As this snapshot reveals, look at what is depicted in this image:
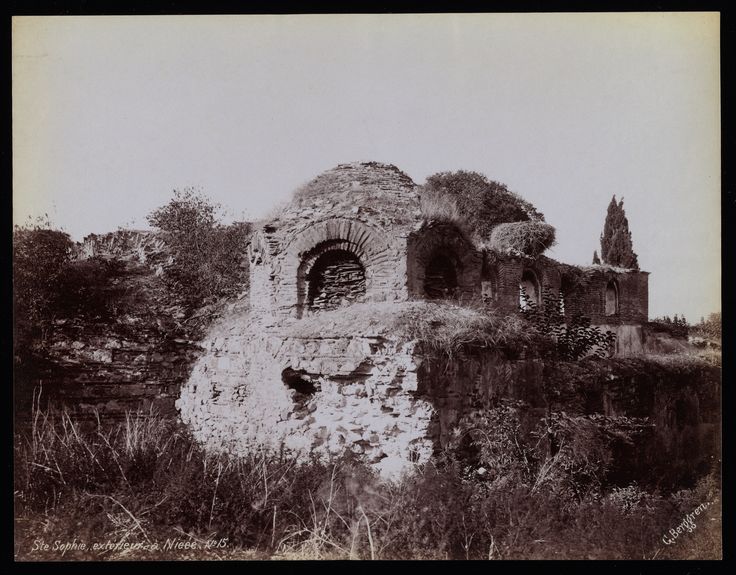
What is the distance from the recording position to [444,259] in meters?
9.21

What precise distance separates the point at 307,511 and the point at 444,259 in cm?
457

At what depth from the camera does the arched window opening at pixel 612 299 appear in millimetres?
16938

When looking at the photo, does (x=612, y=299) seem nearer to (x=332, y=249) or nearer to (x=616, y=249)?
(x=616, y=249)

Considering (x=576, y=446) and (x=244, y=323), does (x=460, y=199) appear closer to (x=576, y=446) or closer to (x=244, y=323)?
(x=244, y=323)

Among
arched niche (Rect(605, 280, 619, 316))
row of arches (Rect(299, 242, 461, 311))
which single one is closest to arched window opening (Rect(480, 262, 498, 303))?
row of arches (Rect(299, 242, 461, 311))

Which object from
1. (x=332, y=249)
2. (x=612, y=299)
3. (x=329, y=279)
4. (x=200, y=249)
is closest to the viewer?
(x=332, y=249)

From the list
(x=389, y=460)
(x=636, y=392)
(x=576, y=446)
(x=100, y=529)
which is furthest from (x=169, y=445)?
(x=636, y=392)

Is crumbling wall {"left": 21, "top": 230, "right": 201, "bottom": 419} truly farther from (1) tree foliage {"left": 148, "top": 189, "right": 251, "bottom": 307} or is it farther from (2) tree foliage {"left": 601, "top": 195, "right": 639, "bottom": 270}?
(2) tree foliage {"left": 601, "top": 195, "right": 639, "bottom": 270}

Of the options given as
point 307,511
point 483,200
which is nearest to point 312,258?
point 307,511

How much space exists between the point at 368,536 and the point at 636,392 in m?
6.31

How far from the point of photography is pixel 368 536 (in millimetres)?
5992

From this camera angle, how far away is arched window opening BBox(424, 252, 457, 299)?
29.7 feet

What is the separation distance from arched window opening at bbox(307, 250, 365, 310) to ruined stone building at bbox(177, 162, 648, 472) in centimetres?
2

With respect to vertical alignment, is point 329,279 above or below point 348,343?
above
